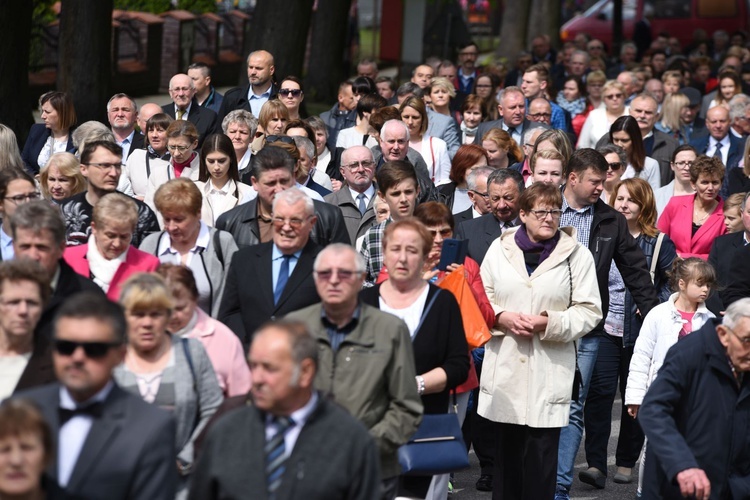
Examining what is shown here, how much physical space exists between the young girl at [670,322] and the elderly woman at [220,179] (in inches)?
114

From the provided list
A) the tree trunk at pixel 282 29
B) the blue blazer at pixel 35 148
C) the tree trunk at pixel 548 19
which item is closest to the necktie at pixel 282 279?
the blue blazer at pixel 35 148

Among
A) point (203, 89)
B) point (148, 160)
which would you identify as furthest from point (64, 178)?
point (203, 89)

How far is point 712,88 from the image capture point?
2195 centimetres

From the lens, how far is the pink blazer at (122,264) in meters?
7.59

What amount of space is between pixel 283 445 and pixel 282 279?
7.67ft

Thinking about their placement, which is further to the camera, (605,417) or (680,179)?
(680,179)

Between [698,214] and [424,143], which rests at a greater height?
[424,143]

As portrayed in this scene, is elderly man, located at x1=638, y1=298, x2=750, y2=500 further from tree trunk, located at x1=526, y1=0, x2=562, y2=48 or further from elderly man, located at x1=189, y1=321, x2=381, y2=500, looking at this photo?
tree trunk, located at x1=526, y1=0, x2=562, y2=48

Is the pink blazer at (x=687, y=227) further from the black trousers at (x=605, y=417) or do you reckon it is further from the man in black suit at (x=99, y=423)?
the man in black suit at (x=99, y=423)

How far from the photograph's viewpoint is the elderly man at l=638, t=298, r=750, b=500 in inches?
260

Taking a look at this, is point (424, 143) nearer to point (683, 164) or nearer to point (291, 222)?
point (683, 164)

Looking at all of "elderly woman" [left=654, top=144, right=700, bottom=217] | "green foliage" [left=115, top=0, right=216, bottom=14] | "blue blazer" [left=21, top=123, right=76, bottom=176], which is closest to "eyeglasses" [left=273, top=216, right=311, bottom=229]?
"blue blazer" [left=21, top=123, right=76, bottom=176]

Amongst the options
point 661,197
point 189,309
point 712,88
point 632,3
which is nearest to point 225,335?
point 189,309

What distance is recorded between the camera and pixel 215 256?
8.10m
